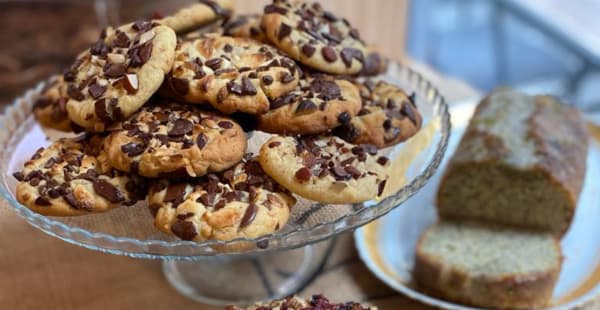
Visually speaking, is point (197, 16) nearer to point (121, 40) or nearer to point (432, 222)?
point (121, 40)

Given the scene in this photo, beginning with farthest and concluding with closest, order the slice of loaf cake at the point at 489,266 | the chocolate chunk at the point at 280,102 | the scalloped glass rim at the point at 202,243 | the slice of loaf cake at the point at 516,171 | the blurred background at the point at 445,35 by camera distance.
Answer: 1. the blurred background at the point at 445,35
2. the slice of loaf cake at the point at 516,171
3. the slice of loaf cake at the point at 489,266
4. the chocolate chunk at the point at 280,102
5. the scalloped glass rim at the point at 202,243

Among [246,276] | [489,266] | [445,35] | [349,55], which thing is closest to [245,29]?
[349,55]

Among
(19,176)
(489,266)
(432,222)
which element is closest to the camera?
(19,176)

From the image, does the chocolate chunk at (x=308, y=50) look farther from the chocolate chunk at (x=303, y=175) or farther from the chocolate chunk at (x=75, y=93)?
the chocolate chunk at (x=75, y=93)

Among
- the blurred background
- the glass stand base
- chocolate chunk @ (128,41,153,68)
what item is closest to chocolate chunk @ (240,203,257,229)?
chocolate chunk @ (128,41,153,68)

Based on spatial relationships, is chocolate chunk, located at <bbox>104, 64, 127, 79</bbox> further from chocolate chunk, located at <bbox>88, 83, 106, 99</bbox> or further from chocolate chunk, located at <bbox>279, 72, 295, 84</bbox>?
chocolate chunk, located at <bbox>279, 72, 295, 84</bbox>

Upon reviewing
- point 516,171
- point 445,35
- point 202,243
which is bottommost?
point 445,35

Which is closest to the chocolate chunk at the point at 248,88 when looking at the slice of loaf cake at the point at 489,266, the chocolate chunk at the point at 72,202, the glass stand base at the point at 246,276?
the chocolate chunk at the point at 72,202
